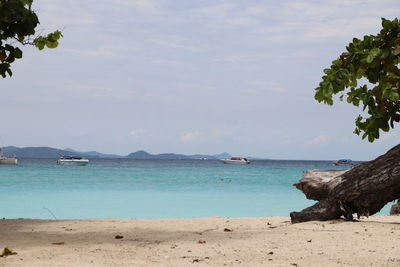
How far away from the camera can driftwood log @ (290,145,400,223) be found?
33.1 feet

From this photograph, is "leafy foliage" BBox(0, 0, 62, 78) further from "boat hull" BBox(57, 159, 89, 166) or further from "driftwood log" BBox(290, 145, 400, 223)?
"boat hull" BBox(57, 159, 89, 166)

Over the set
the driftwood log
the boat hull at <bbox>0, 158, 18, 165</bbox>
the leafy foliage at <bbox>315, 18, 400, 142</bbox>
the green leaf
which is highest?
the green leaf

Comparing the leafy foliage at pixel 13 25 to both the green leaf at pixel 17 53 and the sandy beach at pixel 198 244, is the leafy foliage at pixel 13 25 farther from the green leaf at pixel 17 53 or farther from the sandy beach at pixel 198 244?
the sandy beach at pixel 198 244

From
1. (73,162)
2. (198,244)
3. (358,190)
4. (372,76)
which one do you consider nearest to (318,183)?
(358,190)

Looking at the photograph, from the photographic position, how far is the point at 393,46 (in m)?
5.07

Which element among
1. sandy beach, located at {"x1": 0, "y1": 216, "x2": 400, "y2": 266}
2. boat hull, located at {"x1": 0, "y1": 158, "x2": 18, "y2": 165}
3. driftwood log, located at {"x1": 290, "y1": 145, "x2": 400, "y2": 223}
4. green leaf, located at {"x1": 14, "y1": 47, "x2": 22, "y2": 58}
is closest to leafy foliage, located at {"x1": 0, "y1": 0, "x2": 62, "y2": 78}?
green leaf, located at {"x1": 14, "y1": 47, "x2": 22, "y2": 58}

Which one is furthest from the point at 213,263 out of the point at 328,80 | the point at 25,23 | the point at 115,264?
A: the point at 25,23

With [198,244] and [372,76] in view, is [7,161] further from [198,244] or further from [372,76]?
[372,76]

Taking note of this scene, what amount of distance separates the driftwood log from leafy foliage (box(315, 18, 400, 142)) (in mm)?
4717

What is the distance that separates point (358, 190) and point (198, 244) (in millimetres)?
3914

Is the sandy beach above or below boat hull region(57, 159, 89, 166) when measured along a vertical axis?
above

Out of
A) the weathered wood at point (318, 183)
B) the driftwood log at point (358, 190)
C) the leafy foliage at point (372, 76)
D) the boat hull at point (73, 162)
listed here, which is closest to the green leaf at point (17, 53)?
the leafy foliage at point (372, 76)

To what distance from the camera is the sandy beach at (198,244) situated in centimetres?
668

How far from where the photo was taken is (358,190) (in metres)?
10.3
